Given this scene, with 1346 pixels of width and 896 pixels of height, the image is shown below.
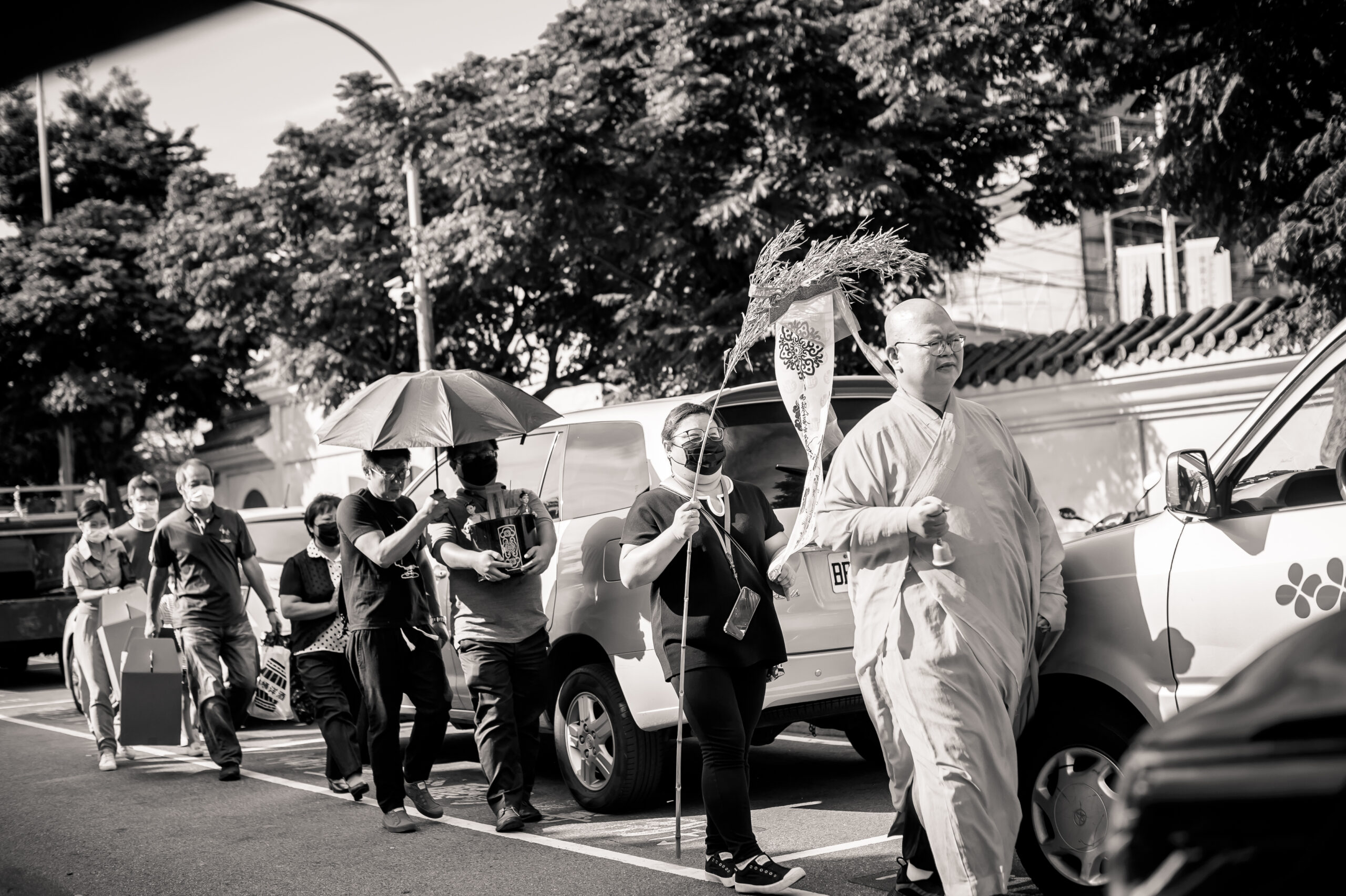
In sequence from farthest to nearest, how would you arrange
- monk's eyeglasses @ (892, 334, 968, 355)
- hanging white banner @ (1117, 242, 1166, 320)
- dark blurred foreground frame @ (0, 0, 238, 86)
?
hanging white banner @ (1117, 242, 1166, 320) → monk's eyeglasses @ (892, 334, 968, 355) → dark blurred foreground frame @ (0, 0, 238, 86)

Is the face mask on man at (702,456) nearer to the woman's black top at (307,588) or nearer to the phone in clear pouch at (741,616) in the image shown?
the phone in clear pouch at (741,616)

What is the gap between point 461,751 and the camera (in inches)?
→ 353

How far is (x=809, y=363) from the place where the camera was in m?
5.29

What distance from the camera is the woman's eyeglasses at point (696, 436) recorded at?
17.1ft

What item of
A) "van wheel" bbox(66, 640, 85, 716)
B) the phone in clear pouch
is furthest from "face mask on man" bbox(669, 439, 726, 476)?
"van wheel" bbox(66, 640, 85, 716)

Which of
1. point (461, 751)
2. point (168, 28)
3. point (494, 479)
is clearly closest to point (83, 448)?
point (461, 751)

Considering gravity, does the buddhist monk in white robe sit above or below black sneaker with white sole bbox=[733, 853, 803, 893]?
above

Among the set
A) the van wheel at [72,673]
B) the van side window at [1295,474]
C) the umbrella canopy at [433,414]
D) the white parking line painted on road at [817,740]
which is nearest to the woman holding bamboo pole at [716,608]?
the umbrella canopy at [433,414]

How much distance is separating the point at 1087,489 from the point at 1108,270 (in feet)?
44.1

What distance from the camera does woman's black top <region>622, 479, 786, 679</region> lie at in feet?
16.6

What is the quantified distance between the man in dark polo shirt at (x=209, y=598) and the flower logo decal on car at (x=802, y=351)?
4382mm

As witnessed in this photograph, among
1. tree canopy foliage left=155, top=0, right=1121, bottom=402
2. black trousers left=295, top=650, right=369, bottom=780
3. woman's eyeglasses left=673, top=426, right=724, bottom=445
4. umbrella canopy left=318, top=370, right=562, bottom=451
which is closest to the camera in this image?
woman's eyeglasses left=673, top=426, right=724, bottom=445

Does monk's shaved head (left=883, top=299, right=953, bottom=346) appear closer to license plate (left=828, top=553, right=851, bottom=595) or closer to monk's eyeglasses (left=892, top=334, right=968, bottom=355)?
monk's eyeglasses (left=892, top=334, right=968, bottom=355)

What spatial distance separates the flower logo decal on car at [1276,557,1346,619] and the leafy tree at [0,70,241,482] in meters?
24.8
